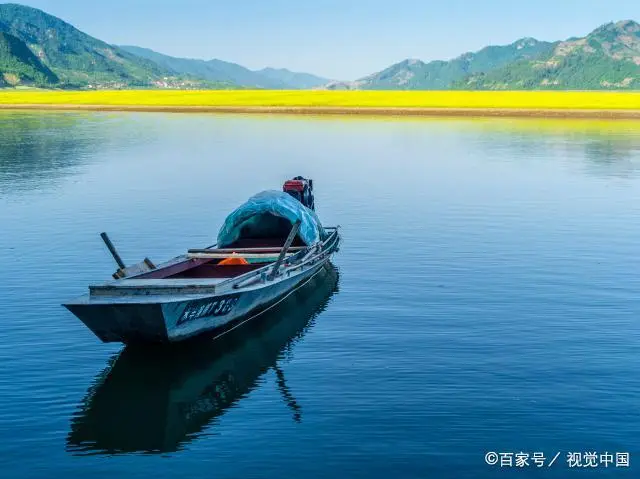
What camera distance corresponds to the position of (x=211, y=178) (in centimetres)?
5606

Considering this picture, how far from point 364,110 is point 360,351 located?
128960 millimetres

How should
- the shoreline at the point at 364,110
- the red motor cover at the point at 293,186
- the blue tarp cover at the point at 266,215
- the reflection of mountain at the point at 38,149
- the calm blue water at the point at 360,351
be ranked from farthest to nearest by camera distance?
the shoreline at the point at 364,110 < the reflection of mountain at the point at 38,149 < the red motor cover at the point at 293,186 < the blue tarp cover at the point at 266,215 < the calm blue water at the point at 360,351

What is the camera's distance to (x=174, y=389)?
55.8ft

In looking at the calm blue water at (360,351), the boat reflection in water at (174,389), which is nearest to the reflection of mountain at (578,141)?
the calm blue water at (360,351)

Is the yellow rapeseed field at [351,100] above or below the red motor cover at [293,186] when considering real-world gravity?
below

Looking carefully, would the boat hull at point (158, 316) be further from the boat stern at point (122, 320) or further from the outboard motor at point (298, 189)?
the outboard motor at point (298, 189)

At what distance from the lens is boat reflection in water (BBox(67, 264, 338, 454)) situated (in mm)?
14711

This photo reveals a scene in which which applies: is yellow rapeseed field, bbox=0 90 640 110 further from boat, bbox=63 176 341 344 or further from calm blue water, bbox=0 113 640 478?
boat, bbox=63 176 341 344

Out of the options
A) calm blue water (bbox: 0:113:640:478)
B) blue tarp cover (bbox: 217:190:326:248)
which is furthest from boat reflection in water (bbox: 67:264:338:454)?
blue tarp cover (bbox: 217:190:326:248)

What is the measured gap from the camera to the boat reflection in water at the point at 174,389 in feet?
48.3

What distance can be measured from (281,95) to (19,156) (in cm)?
12439

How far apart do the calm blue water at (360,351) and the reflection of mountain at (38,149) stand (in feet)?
22.5

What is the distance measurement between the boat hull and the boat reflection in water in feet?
1.87

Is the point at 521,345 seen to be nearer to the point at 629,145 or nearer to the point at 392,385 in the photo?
the point at 392,385
